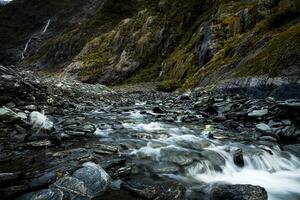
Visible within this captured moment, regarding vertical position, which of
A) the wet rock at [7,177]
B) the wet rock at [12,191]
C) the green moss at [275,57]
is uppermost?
the green moss at [275,57]

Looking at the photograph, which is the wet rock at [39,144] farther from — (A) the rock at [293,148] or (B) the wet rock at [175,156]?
(A) the rock at [293,148]

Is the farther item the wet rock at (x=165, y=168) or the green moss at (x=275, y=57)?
→ the green moss at (x=275, y=57)

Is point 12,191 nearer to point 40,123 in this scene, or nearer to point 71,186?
point 71,186

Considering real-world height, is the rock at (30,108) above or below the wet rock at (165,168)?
above

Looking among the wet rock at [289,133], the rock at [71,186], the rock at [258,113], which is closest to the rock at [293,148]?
the wet rock at [289,133]

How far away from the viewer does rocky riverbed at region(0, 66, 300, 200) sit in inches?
241

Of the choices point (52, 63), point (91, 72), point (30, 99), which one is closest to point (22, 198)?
point (30, 99)

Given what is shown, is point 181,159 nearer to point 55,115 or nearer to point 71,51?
point 55,115

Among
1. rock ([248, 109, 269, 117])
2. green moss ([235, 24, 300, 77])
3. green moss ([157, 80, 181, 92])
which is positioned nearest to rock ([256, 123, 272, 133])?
rock ([248, 109, 269, 117])

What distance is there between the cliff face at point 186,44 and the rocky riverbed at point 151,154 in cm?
474

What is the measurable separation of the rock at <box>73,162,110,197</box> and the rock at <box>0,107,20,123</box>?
526 cm

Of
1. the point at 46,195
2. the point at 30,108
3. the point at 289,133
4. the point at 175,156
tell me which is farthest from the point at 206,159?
the point at 30,108

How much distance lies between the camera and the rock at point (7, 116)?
1062cm

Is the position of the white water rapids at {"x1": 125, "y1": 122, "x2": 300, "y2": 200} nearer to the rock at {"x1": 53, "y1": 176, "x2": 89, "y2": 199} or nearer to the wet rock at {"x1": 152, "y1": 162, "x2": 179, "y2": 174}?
the wet rock at {"x1": 152, "y1": 162, "x2": 179, "y2": 174}
